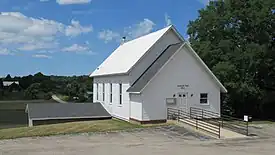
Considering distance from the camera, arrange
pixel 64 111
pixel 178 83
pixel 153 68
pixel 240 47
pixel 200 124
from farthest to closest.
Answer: pixel 64 111 → pixel 240 47 → pixel 153 68 → pixel 178 83 → pixel 200 124

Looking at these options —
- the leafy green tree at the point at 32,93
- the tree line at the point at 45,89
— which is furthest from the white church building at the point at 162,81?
the leafy green tree at the point at 32,93

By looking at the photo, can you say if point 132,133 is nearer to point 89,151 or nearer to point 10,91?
point 89,151

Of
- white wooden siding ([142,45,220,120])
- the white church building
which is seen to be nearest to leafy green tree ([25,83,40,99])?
the white church building

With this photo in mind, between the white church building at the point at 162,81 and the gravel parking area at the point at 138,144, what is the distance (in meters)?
3.96

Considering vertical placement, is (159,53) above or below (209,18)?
below

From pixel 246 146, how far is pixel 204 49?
52.3 ft

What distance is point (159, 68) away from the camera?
26422 mm

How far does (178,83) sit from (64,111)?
11768mm

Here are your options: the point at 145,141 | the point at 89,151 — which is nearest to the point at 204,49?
the point at 145,141

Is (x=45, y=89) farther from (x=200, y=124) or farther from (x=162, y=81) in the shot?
(x=200, y=124)

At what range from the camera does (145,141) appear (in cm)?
1936

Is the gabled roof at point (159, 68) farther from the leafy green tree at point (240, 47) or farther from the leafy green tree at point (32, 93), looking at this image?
the leafy green tree at point (32, 93)

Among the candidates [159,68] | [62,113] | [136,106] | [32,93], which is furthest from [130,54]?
[32,93]

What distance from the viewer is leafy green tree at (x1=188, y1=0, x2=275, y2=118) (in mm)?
31031
